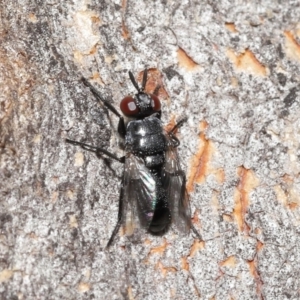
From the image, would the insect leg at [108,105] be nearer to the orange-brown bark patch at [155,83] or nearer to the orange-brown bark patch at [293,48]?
the orange-brown bark patch at [155,83]

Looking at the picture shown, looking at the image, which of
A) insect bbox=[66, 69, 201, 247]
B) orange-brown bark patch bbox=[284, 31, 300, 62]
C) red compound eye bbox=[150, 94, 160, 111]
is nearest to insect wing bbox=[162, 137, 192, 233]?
insect bbox=[66, 69, 201, 247]

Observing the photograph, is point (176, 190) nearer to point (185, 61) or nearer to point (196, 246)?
point (196, 246)

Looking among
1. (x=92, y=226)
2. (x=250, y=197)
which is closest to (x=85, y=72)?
(x=92, y=226)

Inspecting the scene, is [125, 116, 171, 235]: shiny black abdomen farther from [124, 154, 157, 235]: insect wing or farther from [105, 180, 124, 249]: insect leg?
[105, 180, 124, 249]: insect leg

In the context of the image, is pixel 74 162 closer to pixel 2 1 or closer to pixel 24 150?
pixel 24 150

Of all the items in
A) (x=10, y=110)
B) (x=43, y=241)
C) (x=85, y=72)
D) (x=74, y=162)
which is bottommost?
(x=43, y=241)

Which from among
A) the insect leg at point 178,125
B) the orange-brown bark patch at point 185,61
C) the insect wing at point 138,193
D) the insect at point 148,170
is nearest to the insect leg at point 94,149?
the insect at point 148,170
